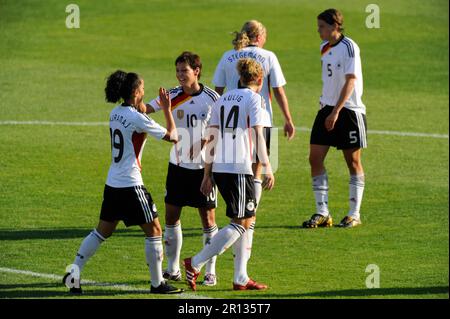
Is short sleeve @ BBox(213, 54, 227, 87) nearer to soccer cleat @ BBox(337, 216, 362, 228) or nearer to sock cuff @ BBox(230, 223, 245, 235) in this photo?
soccer cleat @ BBox(337, 216, 362, 228)

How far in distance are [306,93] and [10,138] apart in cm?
742

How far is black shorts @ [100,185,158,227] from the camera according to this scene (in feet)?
35.2

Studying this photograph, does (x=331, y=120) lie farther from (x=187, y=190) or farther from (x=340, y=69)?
(x=187, y=190)

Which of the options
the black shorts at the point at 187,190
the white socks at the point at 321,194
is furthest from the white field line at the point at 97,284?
the white socks at the point at 321,194

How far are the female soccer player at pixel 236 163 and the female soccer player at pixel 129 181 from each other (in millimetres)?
467

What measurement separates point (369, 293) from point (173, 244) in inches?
83.7

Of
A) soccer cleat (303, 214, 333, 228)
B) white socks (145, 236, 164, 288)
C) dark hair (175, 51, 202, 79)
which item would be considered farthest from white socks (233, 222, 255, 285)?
soccer cleat (303, 214, 333, 228)

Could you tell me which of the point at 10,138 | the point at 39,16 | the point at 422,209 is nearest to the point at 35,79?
the point at 10,138

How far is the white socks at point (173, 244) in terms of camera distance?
1152 centimetres

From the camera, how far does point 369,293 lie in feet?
36.0

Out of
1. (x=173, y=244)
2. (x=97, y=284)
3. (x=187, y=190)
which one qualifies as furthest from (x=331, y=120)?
(x=97, y=284)

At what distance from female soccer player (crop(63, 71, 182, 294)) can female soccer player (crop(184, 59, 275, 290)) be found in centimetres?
47
